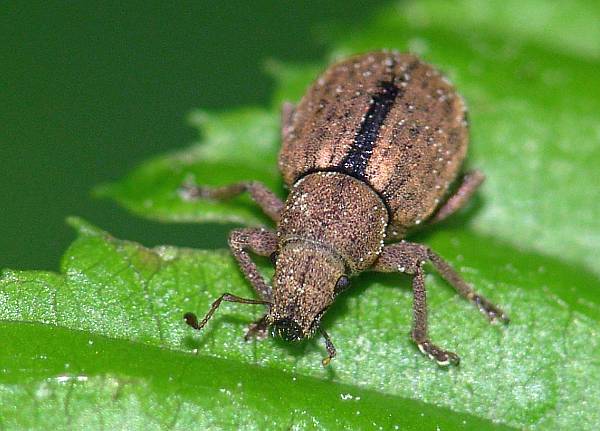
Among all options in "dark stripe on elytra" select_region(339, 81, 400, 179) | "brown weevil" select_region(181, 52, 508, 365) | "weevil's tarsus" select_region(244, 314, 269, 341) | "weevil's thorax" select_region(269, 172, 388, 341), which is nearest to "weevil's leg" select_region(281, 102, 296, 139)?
"brown weevil" select_region(181, 52, 508, 365)

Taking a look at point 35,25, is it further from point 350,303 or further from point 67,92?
point 350,303

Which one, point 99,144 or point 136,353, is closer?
point 136,353

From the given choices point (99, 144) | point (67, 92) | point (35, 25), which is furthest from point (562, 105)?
point (35, 25)

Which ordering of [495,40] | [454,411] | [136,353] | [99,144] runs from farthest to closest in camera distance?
1. [99,144]
2. [495,40]
3. [454,411]
4. [136,353]

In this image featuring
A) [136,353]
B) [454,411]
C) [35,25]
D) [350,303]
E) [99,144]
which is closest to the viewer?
[136,353]

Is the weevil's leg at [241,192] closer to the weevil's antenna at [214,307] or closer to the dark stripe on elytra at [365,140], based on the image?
the dark stripe on elytra at [365,140]

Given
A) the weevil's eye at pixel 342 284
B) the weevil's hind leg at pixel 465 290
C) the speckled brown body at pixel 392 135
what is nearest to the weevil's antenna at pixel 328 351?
the weevil's eye at pixel 342 284

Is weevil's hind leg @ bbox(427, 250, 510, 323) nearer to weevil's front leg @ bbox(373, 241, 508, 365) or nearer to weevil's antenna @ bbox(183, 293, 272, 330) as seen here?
weevil's front leg @ bbox(373, 241, 508, 365)

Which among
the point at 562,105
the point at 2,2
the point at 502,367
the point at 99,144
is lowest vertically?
the point at 99,144
